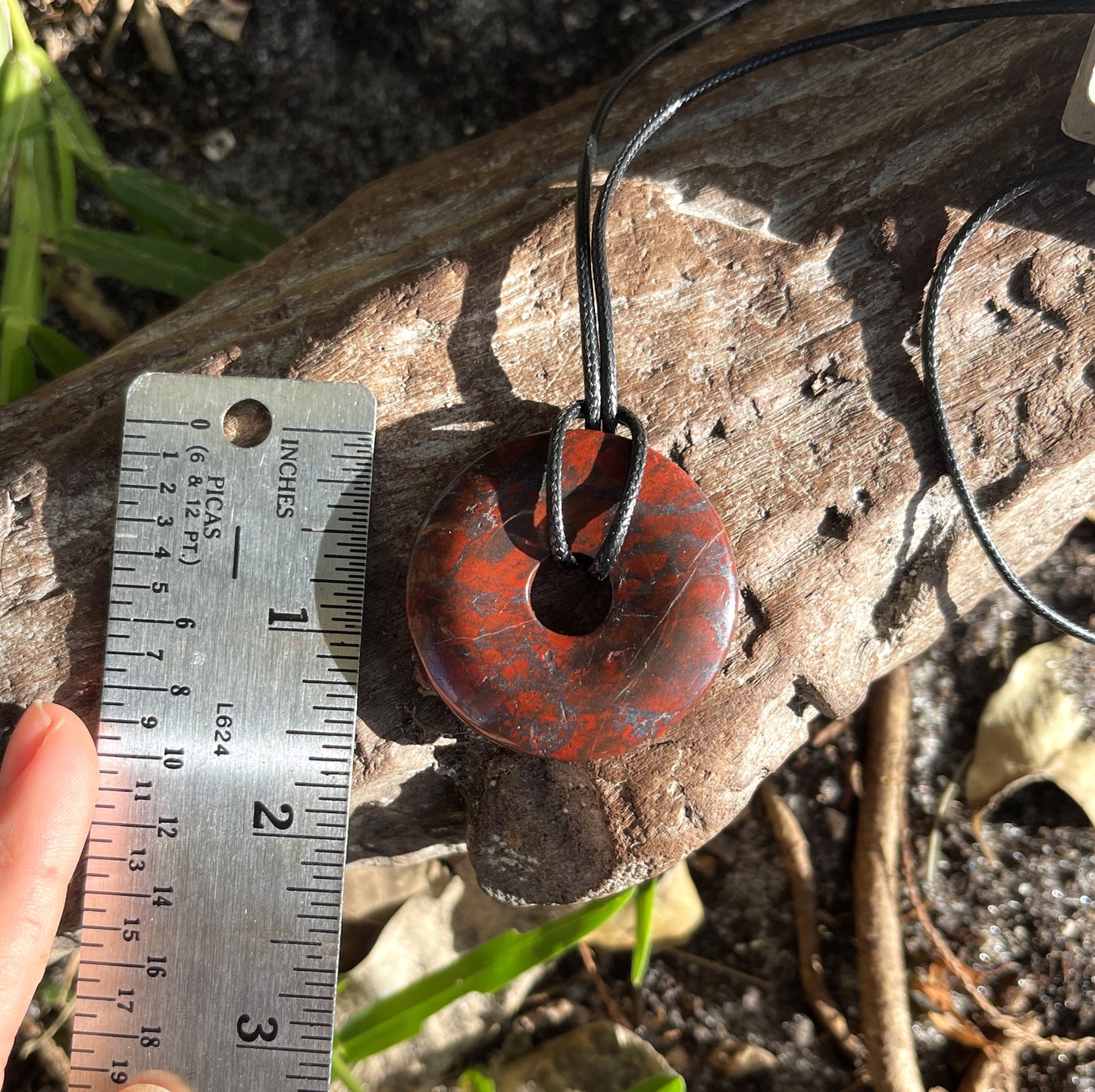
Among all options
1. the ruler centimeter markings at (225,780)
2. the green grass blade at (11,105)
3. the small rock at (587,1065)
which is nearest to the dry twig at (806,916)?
the small rock at (587,1065)

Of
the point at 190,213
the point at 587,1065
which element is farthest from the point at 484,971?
the point at 190,213

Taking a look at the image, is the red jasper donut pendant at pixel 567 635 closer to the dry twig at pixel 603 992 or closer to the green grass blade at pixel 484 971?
the green grass blade at pixel 484 971

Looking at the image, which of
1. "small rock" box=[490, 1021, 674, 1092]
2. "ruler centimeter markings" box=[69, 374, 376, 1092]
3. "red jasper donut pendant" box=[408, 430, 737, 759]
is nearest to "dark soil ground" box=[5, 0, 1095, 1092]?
"small rock" box=[490, 1021, 674, 1092]

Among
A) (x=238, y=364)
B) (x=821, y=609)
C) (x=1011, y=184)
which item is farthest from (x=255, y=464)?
(x=1011, y=184)

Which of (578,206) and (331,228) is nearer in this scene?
(578,206)

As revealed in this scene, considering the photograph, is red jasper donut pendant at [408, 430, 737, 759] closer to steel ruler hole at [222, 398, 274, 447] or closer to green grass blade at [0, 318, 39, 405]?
steel ruler hole at [222, 398, 274, 447]

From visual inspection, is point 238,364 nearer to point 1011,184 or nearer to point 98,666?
point 98,666
